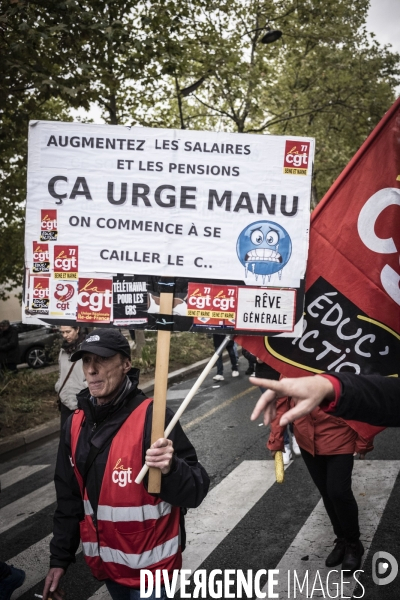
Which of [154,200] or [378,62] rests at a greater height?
[378,62]

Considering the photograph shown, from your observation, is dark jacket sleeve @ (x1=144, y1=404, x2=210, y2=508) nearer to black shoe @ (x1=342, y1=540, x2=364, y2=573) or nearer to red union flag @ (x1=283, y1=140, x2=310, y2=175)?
red union flag @ (x1=283, y1=140, x2=310, y2=175)

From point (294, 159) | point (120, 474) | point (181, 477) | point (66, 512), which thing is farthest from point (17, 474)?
point (294, 159)

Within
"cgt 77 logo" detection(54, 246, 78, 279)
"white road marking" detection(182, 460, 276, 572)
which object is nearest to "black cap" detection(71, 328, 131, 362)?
"cgt 77 logo" detection(54, 246, 78, 279)

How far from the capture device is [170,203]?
120 inches

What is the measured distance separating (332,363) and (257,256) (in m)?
0.76

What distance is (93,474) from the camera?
2.80 metres

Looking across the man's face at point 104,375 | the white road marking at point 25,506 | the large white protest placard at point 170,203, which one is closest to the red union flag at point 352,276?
the large white protest placard at point 170,203

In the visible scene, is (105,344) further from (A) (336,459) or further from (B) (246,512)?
(B) (246,512)

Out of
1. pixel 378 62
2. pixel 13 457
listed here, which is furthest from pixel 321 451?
pixel 378 62

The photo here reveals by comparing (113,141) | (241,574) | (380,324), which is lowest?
(241,574)

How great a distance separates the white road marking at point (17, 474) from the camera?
737 centimetres

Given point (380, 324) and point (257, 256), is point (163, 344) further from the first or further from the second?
point (380, 324)

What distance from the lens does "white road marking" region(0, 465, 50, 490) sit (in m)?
7.37

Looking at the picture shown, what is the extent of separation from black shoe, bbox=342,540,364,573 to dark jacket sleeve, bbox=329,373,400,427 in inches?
103
